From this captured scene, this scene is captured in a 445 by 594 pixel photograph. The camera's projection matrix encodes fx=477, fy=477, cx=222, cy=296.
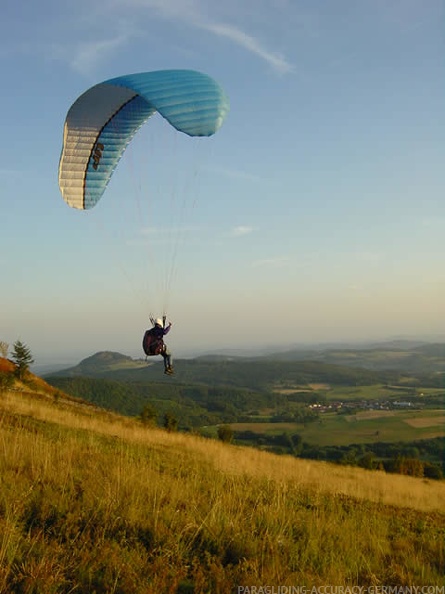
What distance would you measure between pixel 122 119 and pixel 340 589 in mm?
12385

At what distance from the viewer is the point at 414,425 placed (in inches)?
3745

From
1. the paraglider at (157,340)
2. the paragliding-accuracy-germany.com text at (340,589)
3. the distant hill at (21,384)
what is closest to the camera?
the paragliding-accuracy-germany.com text at (340,589)

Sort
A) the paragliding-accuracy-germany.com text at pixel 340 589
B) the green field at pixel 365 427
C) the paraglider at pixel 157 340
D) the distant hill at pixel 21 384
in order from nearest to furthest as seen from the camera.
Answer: the paragliding-accuracy-germany.com text at pixel 340 589 < the paraglider at pixel 157 340 < the distant hill at pixel 21 384 < the green field at pixel 365 427


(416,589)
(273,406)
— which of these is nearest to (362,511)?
(416,589)

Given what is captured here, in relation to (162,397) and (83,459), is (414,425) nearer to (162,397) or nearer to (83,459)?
(162,397)

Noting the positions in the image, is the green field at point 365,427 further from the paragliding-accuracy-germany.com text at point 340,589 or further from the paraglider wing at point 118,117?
the paragliding-accuracy-germany.com text at point 340,589

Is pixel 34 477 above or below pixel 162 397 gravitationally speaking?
above

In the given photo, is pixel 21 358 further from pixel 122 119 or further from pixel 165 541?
pixel 165 541

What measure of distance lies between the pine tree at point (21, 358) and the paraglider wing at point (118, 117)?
78.8ft

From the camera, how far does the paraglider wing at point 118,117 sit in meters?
10.9

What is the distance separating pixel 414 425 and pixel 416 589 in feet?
330

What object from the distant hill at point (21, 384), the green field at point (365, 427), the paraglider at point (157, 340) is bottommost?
the green field at point (365, 427)

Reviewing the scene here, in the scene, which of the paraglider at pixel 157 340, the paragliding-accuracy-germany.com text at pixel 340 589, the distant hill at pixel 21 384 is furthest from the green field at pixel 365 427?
the paragliding-accuracy-germany.com text at pixel 340 589

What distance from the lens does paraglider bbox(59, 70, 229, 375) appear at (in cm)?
1095
